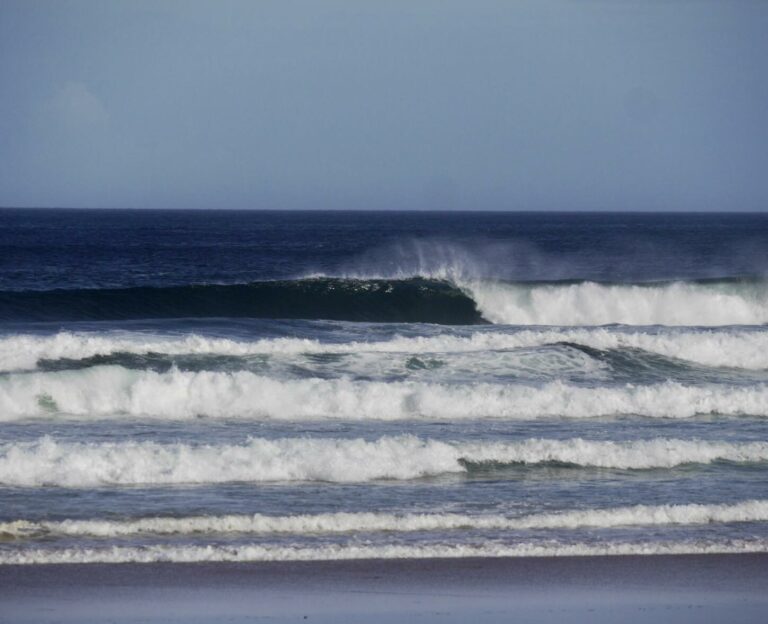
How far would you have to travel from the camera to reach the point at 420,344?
2045 cm

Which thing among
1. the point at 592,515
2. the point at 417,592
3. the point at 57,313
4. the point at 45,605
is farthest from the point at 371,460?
the point at 57,313

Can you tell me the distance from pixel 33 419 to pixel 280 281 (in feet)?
52.9

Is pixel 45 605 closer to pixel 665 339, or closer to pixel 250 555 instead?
pixel 250 555

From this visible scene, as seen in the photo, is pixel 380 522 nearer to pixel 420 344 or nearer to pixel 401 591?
pixel 401 591

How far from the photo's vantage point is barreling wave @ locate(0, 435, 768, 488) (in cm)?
1169

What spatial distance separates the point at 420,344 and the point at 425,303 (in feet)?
28.7

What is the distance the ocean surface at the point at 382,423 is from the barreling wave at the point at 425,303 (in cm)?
8

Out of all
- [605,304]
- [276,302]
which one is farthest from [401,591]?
[276,302]

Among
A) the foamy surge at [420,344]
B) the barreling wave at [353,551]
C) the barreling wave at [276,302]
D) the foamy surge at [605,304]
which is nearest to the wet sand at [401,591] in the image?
the barreling wave at [353,551]

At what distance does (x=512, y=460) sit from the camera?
1288 centimetres

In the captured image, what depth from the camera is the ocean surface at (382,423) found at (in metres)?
10.2

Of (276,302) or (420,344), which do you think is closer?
(420,344)

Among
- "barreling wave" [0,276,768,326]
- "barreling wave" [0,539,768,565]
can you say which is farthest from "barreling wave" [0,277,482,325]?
"barreling wave" [0,539,768,565]

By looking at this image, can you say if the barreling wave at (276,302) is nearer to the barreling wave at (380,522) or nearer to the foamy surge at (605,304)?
the foamy surge at (605,304)
